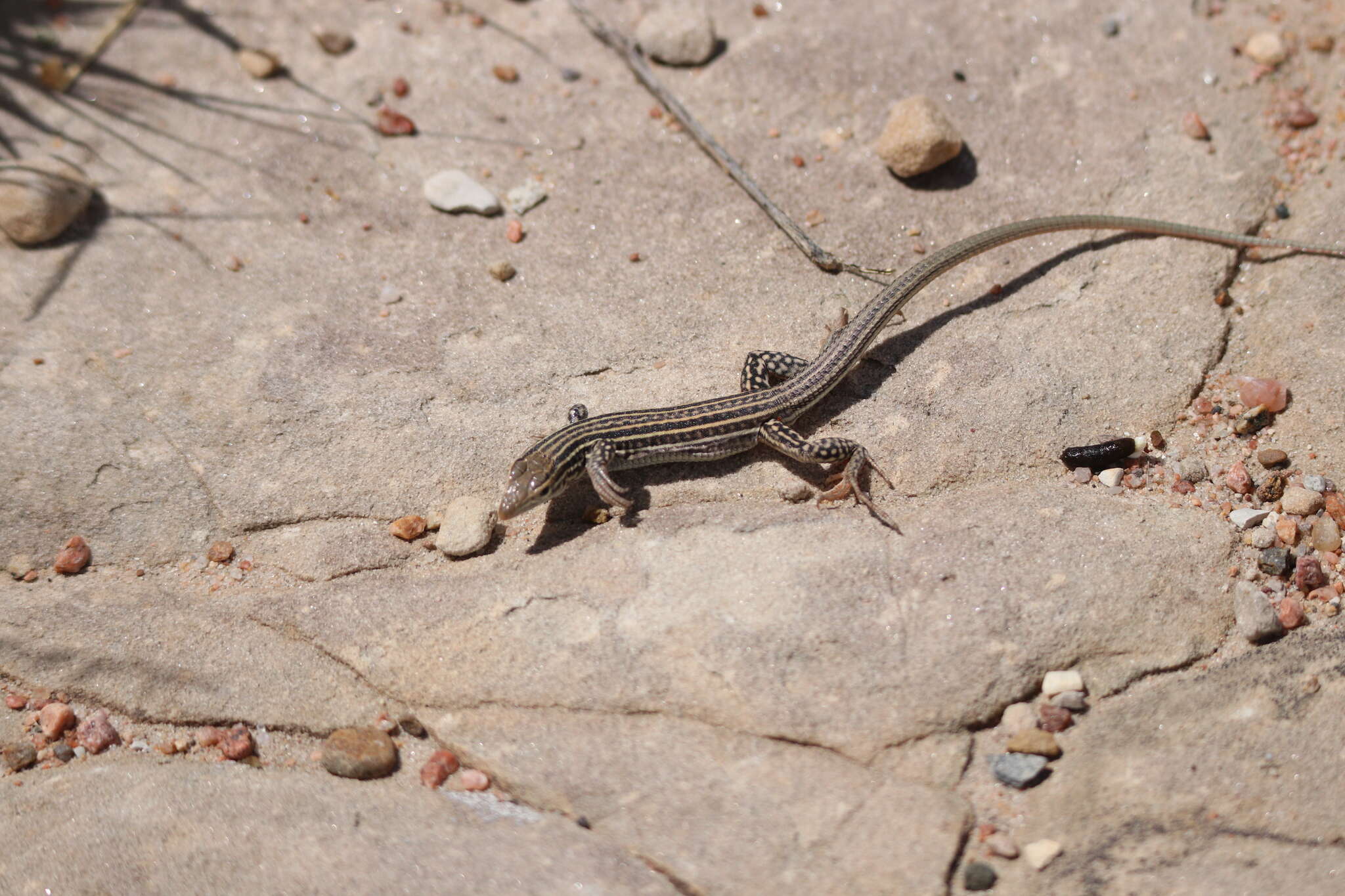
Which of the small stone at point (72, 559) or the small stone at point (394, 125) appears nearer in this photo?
the small stone at point (72, 559)

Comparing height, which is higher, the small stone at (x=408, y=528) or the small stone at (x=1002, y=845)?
the small stone at (x=1002, y=845)

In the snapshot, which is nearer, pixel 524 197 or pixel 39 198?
pixel 39 198

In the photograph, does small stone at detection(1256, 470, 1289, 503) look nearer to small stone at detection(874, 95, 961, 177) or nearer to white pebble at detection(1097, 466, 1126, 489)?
white pebble at detection(1097, 466, 1126, 489)

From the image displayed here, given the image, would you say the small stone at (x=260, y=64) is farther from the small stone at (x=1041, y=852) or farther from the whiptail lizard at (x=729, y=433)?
the small stone at (x=1041, y=852)

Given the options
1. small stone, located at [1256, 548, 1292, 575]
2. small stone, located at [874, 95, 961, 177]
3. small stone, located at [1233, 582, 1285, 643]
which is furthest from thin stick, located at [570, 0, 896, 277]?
small stone, located at [1233, 582, 1285, 643]

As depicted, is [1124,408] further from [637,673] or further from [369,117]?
[369,117]

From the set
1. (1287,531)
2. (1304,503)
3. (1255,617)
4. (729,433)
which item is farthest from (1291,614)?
(729,433)

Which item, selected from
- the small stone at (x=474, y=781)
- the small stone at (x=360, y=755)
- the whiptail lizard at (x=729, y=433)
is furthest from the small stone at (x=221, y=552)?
the small stone at (x=474, y=781)

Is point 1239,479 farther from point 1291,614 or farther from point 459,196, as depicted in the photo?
point 459,196
